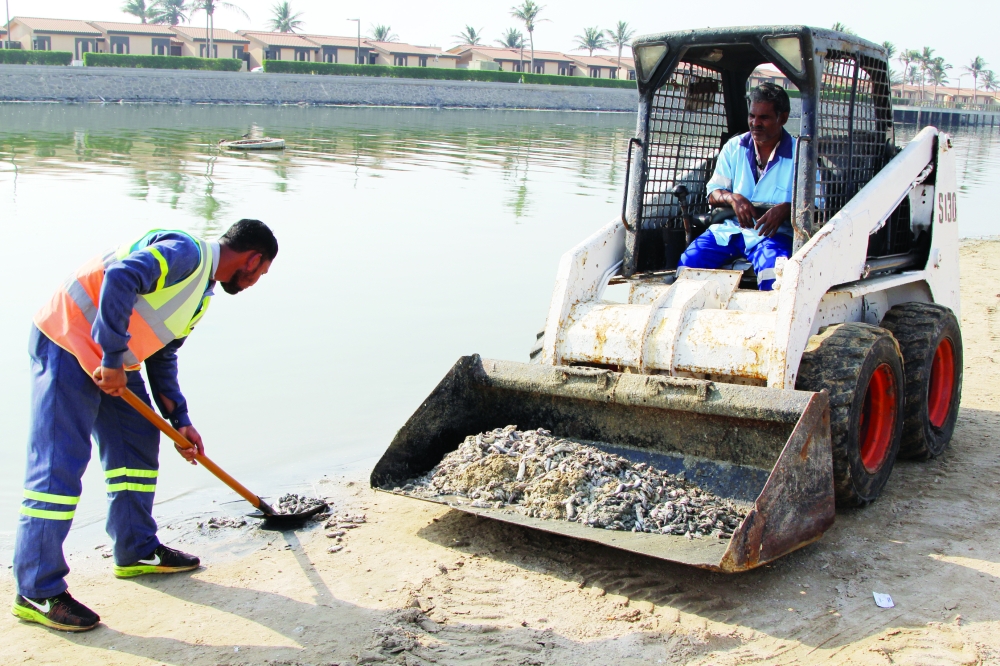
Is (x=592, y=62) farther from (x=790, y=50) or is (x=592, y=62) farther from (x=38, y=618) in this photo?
(x=38, y=618)

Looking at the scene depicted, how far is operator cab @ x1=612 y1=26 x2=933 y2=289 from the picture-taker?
15.6 ft

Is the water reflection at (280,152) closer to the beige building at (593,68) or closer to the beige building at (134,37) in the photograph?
the beige building at (134,37)

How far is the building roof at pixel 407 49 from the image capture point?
81.7 metres

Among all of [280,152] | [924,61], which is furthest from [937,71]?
[280,152]

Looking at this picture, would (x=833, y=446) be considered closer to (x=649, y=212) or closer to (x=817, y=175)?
(x=817, y=175)

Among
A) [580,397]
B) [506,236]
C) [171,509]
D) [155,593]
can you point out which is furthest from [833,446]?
[506,236]

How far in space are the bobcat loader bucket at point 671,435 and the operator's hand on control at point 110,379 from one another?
1287mm

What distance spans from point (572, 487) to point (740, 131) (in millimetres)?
3231

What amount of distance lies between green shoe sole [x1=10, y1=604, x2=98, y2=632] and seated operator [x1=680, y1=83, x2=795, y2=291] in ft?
11.6

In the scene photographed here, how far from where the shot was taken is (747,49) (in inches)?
220

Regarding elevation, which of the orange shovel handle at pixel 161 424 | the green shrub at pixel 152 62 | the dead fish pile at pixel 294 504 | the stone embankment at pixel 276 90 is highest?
the green shrub at pixel 152 62

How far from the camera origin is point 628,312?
473 cm

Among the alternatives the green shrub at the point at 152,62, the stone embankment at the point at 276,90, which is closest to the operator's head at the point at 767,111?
the stone embankment at the point at 276,90

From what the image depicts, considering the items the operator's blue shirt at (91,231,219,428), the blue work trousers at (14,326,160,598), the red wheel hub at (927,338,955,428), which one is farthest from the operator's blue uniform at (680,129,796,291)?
the blue work trousers at (14,326,160,598)
